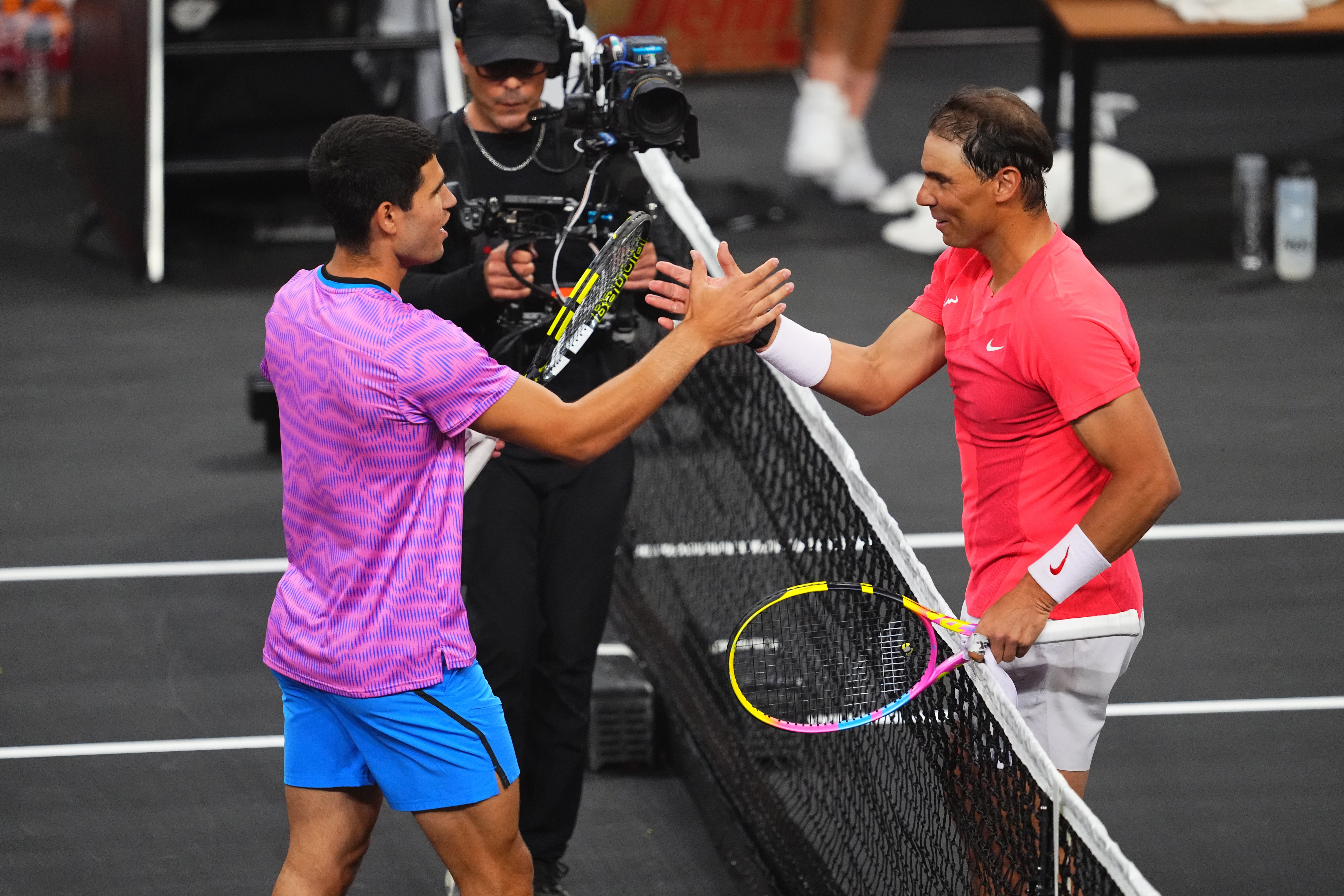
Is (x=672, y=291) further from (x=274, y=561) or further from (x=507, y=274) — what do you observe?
(x=274, y=561)

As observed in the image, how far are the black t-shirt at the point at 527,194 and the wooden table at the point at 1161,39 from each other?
5.86m

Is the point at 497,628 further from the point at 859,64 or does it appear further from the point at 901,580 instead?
the point at 859,64

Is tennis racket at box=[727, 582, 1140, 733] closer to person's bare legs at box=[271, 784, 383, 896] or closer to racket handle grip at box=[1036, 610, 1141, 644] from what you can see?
racket handle grip at box=[1036, 610, 1141, 644]

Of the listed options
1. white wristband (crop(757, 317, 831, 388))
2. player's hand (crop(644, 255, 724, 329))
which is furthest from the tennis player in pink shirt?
white wristband (crop(757, 317, 831, 388))

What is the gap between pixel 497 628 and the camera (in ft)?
12.8

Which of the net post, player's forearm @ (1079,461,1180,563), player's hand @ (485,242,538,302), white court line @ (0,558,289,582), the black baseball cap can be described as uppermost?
the black baseball cap

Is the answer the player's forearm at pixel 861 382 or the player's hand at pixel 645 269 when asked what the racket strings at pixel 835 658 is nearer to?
the player's forearm at pixel 861 382

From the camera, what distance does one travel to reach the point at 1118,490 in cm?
304

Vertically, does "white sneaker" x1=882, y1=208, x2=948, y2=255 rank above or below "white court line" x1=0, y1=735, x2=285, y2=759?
above

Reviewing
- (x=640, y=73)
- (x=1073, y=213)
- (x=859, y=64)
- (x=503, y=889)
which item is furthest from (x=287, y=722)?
(x=859, y=64)

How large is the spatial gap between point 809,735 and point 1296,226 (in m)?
5.73

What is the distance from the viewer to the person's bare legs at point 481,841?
3.15 m

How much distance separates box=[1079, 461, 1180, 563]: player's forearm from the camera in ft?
9.93

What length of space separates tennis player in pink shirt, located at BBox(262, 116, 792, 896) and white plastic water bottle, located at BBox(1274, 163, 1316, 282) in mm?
6521
